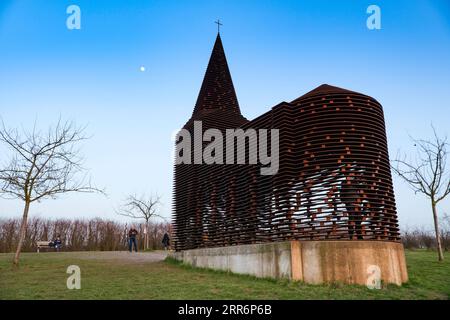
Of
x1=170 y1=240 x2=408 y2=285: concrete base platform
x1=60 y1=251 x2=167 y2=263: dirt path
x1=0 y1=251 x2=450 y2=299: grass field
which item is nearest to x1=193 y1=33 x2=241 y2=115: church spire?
x1=60 y1=251 x2=167 y2=263: dirt path

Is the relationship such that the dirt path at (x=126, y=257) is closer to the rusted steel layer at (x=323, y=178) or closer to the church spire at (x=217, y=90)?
the rusted steel layer at (x=323, y=178)

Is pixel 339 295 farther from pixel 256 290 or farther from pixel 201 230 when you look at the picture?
pixel 201 230

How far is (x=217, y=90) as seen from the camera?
19.3 metres

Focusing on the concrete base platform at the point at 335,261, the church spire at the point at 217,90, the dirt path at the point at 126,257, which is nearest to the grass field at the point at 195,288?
the concrete base platform at the point at 335,261

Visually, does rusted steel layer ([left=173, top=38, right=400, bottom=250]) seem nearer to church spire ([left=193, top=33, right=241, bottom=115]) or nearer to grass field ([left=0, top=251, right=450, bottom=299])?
grass field ([left=0, top=251, right=450, bottom=299])

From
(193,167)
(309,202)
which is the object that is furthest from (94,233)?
(309,202)

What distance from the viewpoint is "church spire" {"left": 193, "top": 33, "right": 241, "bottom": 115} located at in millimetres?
18781

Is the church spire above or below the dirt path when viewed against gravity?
above

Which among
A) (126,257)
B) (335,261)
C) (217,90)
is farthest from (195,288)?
(217,90)

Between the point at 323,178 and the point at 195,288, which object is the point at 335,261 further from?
the point at 195,288

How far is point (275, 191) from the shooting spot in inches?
445

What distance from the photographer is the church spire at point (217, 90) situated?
18.8 m

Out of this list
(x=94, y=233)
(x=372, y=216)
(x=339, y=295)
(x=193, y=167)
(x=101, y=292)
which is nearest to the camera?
(x=339, y=295)
